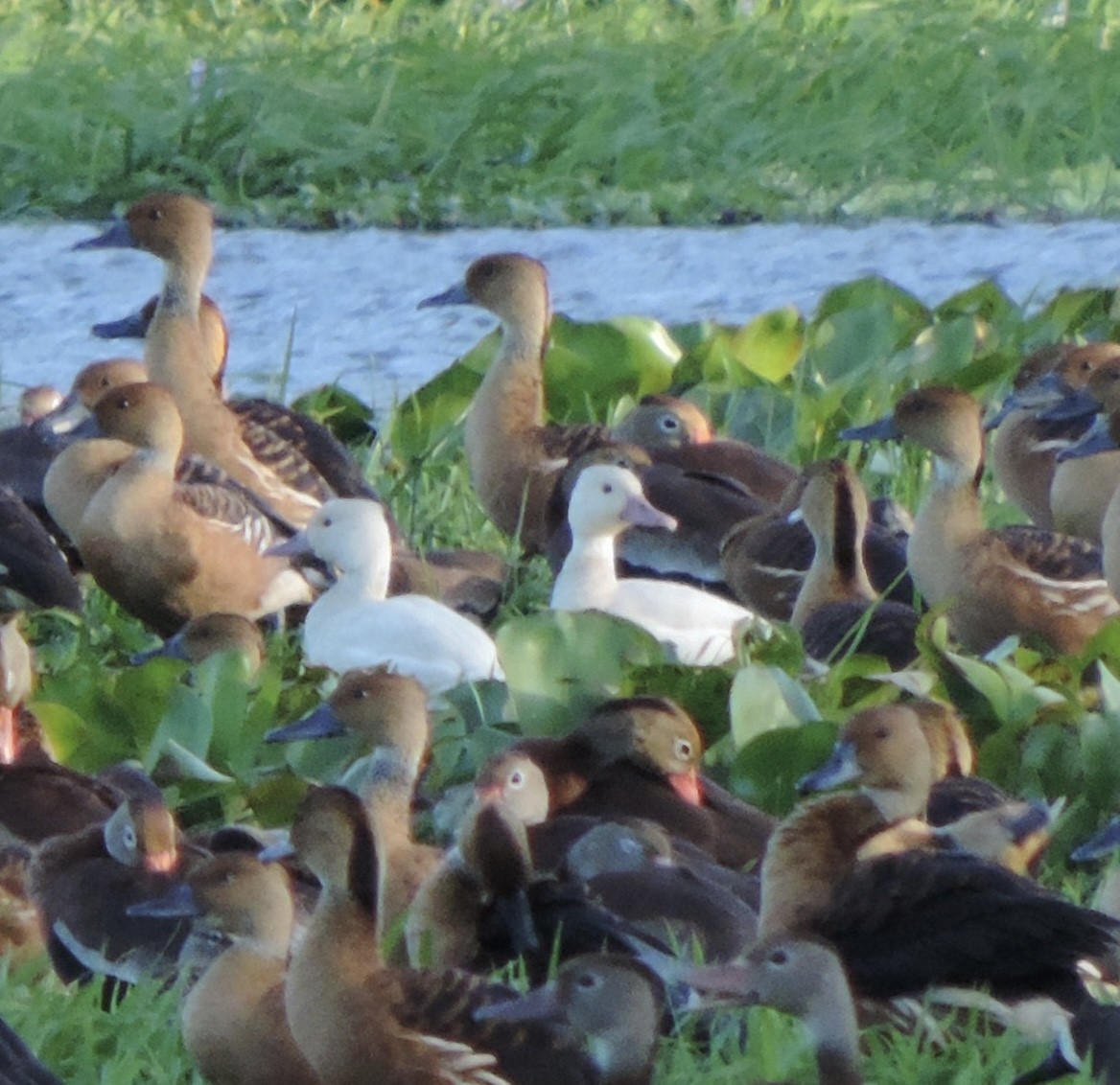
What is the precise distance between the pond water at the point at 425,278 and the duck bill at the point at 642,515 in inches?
65.8

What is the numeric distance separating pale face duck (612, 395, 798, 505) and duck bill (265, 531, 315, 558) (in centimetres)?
87

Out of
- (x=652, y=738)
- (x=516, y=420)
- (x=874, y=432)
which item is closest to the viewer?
(x=652, y=738)

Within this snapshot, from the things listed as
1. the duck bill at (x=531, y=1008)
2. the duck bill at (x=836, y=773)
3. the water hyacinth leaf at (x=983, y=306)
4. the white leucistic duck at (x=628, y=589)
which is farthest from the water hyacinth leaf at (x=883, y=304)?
the duck bill at (x=531, y=1008)

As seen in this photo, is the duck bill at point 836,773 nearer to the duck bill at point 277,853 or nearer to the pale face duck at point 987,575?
the duck bill at point 277,853

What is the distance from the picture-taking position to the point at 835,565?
5914 mm

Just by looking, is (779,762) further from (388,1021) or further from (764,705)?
(388,1021)

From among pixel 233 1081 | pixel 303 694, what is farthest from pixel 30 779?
pixel 233 1081

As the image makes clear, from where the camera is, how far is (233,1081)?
3689mm

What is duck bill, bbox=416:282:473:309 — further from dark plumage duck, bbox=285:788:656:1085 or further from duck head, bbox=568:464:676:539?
dark plumage duck, bbox=285:788:656:1085

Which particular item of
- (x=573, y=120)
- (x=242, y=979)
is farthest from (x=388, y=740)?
(x=573, y=120)

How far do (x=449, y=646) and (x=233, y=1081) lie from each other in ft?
6.33

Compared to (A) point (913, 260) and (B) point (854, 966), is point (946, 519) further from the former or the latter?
(A) point (913, 260)

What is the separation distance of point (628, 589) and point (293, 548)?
0.77 metres

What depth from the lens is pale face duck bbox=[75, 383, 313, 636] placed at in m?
6.31
